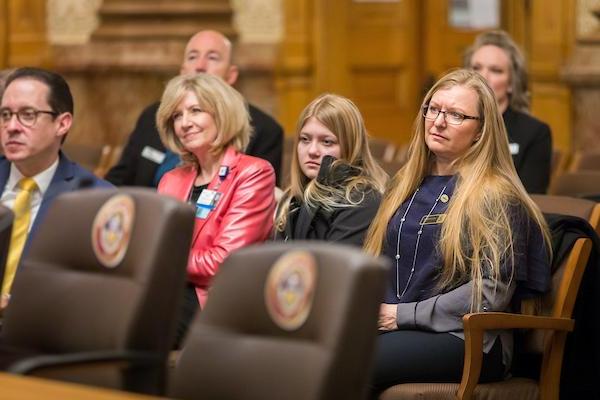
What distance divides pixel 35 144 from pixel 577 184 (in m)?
2.50

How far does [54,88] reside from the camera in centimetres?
456

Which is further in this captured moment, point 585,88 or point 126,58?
point 126,58

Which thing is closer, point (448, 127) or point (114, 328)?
point (114, 328)

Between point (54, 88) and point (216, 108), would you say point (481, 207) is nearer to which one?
point (216, 108)

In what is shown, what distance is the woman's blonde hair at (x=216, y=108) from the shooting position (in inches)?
183

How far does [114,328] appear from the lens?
121 inches

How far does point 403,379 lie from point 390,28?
19.9ft

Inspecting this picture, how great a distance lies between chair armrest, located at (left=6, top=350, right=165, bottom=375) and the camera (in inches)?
113

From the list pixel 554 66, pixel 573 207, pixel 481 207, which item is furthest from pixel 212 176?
pixel 554 66

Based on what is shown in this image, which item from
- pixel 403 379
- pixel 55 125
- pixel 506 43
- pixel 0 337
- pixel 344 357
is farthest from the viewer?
pixel 506 43

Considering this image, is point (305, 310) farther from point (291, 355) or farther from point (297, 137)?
point (297, 137)

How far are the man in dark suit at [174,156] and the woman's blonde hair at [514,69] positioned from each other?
3.38 ft

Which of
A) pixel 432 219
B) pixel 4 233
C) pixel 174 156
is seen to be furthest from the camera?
pixel 174 156

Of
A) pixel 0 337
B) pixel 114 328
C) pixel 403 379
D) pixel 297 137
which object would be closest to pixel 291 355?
pixel 114 328
